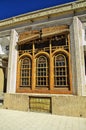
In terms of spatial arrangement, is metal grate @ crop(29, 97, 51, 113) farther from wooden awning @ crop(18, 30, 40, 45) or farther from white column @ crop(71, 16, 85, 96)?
wooden awning @ crop(18, 30, 40, 45)

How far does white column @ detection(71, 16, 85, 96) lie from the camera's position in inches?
390

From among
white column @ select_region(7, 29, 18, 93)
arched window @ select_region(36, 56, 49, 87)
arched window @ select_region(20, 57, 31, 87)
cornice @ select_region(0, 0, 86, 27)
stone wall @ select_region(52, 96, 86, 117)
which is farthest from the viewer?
white column @ select_region(7, 29, 18, 93)

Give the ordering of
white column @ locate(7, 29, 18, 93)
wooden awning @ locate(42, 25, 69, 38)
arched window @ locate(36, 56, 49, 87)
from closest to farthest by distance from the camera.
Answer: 1. wooden awning @ locate(42, 25, 69, 38)
2. arched window @ locate(36, 56, 49, 87)
3. white column @ locate(7, 29, 18, 93)

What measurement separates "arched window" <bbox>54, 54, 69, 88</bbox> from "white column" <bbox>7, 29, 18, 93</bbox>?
3660 millimetres

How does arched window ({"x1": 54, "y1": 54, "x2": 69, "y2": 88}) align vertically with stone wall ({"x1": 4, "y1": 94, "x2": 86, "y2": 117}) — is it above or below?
above

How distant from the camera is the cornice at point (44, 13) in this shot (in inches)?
430

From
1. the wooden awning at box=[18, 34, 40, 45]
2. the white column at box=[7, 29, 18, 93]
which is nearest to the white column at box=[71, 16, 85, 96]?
the wooden awning at box=[18, 34, 40, 45]

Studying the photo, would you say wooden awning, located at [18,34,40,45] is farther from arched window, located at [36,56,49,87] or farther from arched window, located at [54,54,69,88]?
arched window, located at [54,54,69,88]

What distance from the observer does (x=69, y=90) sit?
34.0 ft

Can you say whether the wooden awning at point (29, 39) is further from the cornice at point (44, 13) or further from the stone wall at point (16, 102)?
the stone wall at point (16, 102)

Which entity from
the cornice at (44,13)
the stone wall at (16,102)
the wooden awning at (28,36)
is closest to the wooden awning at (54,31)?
the wooden awning at (28,36)

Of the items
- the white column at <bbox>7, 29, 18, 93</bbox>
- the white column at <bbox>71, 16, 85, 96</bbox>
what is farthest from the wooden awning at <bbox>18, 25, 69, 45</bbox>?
the white column at <bbox>71, 16, 85, 96</bbox>

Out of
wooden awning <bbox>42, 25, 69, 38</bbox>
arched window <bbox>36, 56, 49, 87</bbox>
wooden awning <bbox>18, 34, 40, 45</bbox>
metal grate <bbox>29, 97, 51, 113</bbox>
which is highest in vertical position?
wooden awning <bbox>42, 25, 69, 38</bbox>

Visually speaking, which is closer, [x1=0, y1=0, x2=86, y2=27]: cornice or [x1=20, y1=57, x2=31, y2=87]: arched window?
[x1=0, y1=0, x2=86, y2=27]: cornice
